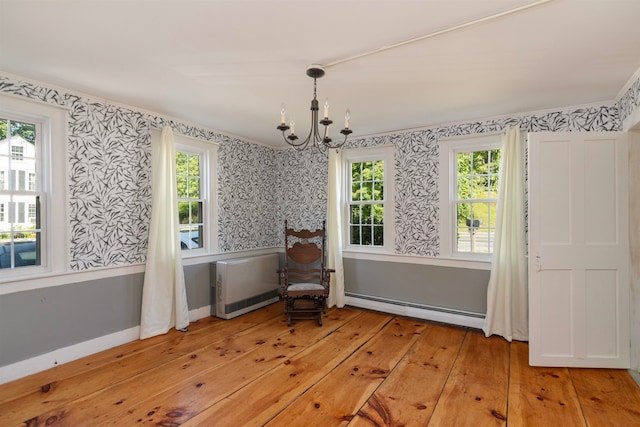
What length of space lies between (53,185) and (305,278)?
2.96 metres

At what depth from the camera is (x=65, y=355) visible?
2.69 metres

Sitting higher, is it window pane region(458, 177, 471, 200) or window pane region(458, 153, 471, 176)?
window pane region(458, 153, 471, 176)

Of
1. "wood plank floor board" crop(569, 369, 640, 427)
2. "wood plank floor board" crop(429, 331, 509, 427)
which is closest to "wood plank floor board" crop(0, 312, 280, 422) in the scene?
"wood plank floor board" crop(429, 331, 509, 427)

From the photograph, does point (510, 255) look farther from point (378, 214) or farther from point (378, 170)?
point (378, 170)

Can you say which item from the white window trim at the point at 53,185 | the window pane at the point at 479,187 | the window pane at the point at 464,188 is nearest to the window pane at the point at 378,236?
the window pane at the point at 464,188

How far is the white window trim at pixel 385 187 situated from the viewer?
13.5 feet

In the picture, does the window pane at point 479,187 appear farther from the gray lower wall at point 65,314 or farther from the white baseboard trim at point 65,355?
the white baseboard trim at point 65,355

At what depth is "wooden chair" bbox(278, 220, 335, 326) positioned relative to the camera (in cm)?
375

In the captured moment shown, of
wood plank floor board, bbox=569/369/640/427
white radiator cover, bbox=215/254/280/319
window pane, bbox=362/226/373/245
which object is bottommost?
wood plank floor board, bbox=569/369/640/427

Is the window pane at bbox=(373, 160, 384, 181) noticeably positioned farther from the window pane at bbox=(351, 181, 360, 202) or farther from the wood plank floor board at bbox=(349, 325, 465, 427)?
the wood plank floor board at bbox=(349, 325, 465, 427)

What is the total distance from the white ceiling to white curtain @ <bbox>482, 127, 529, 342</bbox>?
0.56 meters

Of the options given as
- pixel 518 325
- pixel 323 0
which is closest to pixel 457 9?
pixel 323 0

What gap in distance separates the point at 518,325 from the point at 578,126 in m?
2.04

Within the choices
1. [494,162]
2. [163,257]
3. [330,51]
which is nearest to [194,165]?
[163,257]
